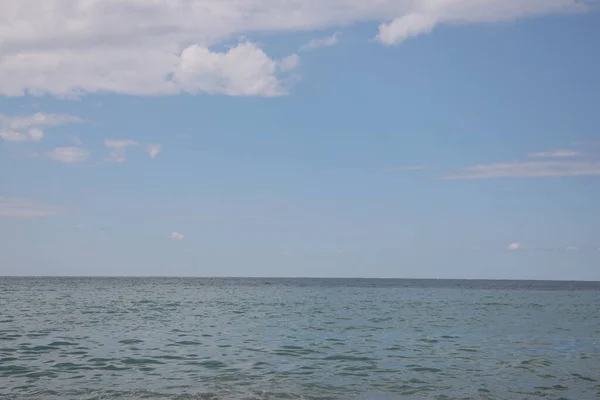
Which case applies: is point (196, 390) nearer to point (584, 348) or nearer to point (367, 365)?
point (367, 365)

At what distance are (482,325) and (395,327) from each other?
7.92m

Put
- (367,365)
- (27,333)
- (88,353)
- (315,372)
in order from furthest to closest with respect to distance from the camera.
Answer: (27,333) → (88,353) → (367,365) → (315,372)

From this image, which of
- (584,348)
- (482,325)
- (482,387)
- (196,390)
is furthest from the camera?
(482,325)

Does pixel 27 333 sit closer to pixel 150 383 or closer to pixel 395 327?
pixel 150 383

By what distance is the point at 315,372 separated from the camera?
79.5 feet

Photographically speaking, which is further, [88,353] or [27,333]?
[27,333]

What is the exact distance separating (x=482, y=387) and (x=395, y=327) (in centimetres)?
2174

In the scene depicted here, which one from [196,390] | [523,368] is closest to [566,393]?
[523,368]

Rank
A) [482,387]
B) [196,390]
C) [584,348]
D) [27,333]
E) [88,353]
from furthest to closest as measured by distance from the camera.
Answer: [27,333], [584,348], [88,353], [482,387], [196,390]

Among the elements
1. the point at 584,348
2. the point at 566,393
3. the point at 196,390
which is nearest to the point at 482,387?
the point at 566,393

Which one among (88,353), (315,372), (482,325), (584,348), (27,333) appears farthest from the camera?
(482,325)

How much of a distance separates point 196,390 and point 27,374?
24.3 feet

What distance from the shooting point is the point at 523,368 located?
2609 cm

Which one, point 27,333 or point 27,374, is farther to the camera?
point 27,333
